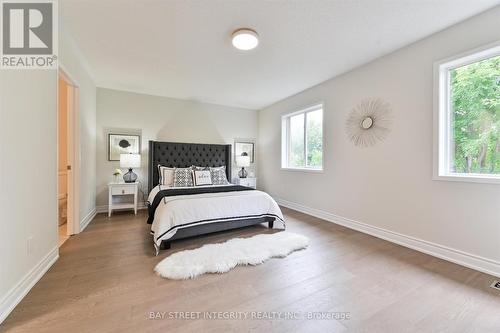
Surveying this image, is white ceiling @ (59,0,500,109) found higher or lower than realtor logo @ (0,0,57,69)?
higher

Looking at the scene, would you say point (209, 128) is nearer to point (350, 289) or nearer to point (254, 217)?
point (254, 217)

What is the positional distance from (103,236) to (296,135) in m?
4.07

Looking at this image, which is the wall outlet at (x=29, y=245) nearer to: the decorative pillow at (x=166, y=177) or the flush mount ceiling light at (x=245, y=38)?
the decorative pillow at (x=166, y=177)

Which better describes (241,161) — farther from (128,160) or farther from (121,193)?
(121,193)

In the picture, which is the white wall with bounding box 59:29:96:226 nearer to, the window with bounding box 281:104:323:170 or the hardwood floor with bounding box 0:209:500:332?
the hardwood floor with bounding box 0:209:500:332

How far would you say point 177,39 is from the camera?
8.29 feet

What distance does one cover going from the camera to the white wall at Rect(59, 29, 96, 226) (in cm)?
254

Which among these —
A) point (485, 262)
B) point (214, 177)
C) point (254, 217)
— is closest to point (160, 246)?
point (254, 217)

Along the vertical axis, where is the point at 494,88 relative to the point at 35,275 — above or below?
above

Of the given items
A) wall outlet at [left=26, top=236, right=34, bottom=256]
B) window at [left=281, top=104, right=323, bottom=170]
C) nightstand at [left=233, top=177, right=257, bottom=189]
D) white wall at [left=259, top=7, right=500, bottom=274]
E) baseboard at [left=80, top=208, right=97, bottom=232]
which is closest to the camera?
wall outlet at [left=26, top=236, right=34, bottom=256]

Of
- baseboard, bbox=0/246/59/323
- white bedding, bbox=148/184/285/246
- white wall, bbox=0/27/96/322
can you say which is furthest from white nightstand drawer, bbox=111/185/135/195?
baseboard, bbox=0/246/59/323

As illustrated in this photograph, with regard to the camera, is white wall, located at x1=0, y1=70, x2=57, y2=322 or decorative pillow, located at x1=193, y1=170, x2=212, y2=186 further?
decorative pillow, located at x1=193, y1=170, x2=212, y2=186

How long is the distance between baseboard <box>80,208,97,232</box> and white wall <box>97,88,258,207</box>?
32cm

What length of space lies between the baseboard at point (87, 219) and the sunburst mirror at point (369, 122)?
4397mm
